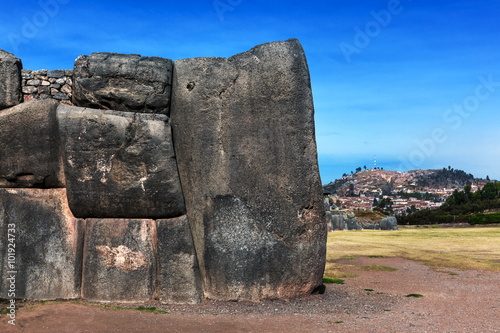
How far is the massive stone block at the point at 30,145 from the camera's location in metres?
9.91

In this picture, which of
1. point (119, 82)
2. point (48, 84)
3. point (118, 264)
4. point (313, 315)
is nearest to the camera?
point (313, 315)

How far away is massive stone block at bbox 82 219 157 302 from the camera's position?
31.9 ft

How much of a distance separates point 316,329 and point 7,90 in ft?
27.9

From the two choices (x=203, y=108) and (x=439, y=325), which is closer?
(x=439, y=325)

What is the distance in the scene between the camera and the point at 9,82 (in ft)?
32.9

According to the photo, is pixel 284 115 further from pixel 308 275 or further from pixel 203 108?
pixel 308 275

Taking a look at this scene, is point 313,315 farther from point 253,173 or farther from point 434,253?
point 434,253

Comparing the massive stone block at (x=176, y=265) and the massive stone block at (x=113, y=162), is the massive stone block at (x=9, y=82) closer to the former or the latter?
the massive stone block at (x=113, y=162)

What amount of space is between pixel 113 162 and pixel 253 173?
3170 millimetres

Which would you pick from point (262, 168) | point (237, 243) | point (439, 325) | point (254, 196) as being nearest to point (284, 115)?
point (262, 168)

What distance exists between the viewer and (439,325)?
27.1 ft

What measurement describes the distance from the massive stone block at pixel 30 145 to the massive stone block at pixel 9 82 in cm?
23

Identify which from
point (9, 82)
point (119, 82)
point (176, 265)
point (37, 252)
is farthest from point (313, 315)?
point (9, 82)

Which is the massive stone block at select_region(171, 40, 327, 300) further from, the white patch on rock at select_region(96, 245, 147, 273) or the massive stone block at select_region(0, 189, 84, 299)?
the massive stone block at select_region(0, 189, 84, 299)
